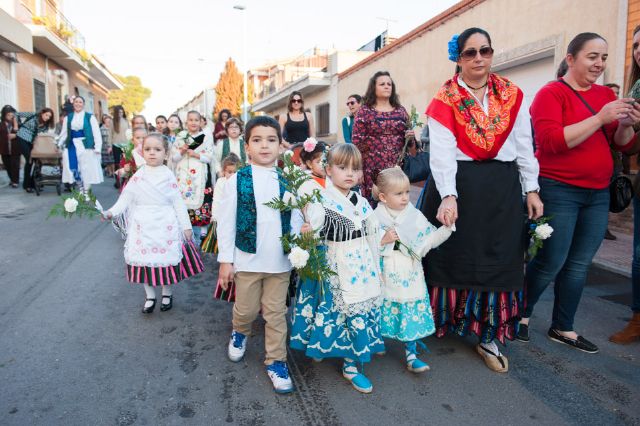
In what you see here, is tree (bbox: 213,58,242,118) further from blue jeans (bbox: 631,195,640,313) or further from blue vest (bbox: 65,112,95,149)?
blue jeans (bbox: 631,195,640,313)

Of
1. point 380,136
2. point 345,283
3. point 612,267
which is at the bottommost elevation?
point 612,267

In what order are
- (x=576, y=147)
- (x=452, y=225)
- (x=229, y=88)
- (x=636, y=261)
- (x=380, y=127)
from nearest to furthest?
(x=452, y=225) → (x=576, y=147) → (x=636, y=261) → (x=380, y=127) → (x=229, y=88)

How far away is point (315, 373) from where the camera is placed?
3.16 m

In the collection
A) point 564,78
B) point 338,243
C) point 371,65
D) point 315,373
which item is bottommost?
point 315,373

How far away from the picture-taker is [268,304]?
122 inches

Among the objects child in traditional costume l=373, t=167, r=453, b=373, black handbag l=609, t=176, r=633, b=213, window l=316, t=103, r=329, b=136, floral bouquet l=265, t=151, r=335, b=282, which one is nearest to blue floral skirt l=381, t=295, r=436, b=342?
child in traditional costume l=373, t=167, r=453, b=373

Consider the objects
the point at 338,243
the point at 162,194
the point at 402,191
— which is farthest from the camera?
the point at 162,194

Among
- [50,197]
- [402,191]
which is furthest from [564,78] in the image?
[50,197]

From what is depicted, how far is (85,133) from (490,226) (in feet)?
31.8

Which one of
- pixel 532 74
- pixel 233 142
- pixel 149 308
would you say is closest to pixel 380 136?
pixel 149 308

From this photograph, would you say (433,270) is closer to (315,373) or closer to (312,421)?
(315,373)

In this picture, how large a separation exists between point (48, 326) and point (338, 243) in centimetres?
247

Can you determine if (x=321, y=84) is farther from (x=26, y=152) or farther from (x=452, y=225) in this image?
(x=452, y=225)

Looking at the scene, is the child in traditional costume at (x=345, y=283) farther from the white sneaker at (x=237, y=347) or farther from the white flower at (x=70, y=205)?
the white flower at (x=70, y=205)
